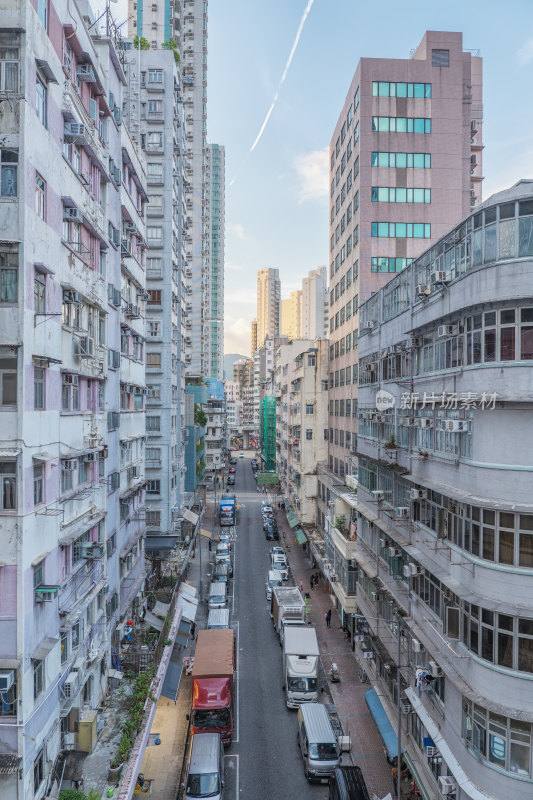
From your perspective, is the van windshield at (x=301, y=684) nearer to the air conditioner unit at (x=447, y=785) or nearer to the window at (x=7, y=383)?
the air conditioner unit at (x=447, y=785)

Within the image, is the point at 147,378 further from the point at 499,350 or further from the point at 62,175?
the point at 499,350

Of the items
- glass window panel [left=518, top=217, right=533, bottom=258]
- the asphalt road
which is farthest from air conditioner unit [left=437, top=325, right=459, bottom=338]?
the asphalt road

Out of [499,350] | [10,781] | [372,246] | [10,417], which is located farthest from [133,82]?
[10,781]

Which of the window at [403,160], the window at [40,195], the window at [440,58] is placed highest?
the window at [440,58]

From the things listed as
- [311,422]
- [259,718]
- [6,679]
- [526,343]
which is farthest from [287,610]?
[526,343]

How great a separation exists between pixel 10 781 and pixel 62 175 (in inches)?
676

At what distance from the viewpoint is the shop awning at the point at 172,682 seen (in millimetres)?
25688

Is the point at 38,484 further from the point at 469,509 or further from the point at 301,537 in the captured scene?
the point at 301,537

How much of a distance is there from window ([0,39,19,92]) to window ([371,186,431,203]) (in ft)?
102

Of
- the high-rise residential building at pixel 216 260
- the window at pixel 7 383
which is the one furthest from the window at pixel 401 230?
the high-rise residential building at pixel 216 260

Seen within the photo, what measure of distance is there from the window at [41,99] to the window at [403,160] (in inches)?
1182

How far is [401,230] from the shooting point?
42.2 m

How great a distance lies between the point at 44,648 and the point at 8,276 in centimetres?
1017

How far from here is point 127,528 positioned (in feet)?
97.0
